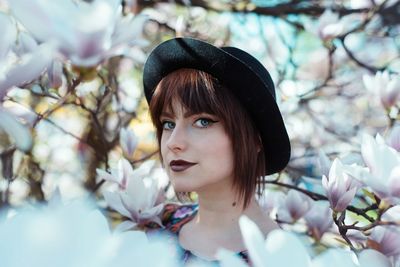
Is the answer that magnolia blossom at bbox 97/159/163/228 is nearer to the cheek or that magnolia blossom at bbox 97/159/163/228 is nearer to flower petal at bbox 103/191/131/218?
flower petal at bbox 103/191/131/218

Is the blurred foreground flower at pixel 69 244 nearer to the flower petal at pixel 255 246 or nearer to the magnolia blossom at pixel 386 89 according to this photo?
the flower petal at pixel 255 246

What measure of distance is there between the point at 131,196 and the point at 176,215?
0.58 ft

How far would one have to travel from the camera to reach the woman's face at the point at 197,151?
90 cm

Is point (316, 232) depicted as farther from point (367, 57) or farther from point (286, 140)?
point (367, 57)

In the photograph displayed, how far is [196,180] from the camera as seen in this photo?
2.96ft

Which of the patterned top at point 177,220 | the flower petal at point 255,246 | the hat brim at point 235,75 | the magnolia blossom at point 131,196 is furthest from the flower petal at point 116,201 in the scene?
the flower petal at point 255,246

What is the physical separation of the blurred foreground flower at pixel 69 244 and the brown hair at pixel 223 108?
2.13ft

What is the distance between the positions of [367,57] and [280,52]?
913 mm

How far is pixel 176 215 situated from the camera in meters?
1.11

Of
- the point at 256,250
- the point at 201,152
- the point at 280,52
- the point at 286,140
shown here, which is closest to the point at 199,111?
the point at 201,152

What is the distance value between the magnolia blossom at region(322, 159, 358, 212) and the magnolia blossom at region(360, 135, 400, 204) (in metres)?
0.09

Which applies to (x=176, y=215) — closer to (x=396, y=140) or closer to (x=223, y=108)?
(x=223, y=108)

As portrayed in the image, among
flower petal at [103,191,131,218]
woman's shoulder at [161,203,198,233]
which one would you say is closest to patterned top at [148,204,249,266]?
woman's shoulder at [161,203,198,233]

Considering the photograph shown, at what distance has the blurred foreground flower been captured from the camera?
217mm
